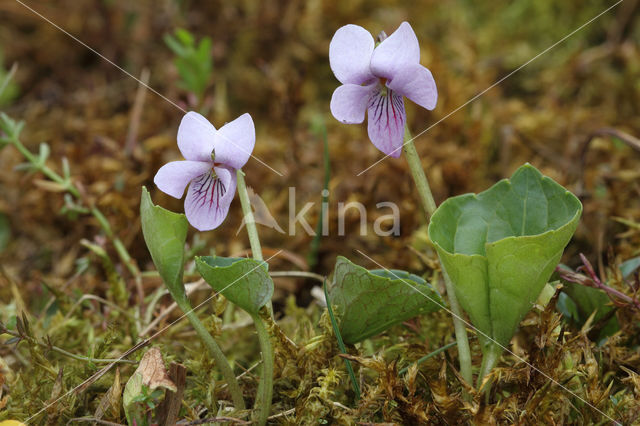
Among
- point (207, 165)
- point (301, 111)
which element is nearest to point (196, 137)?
point (207, 165)

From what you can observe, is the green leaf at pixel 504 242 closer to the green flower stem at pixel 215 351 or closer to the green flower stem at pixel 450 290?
the green flower stem at pixel 450 290

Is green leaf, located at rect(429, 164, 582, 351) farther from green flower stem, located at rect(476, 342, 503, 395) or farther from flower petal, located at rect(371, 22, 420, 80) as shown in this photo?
flower petal, located at rect(371, 22, 420, 80)

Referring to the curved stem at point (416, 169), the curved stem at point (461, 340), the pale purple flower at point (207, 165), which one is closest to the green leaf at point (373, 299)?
the curved stem at point (461, 340)

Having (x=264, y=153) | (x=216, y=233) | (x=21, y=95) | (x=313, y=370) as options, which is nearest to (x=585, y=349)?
(x=313, y=370)

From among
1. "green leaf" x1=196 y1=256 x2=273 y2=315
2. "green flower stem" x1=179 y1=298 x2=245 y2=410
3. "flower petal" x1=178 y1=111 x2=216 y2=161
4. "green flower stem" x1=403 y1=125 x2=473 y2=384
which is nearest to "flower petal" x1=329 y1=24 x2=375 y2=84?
"green flower stem" x1=403 y1=125 x2=473 y2=384

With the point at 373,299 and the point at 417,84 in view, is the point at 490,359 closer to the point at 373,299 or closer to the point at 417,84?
the point at 373,299

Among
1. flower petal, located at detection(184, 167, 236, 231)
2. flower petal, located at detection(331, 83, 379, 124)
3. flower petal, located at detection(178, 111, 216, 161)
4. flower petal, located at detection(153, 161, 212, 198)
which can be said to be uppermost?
flower petal, located at detection(331, 83, 379, 124)
